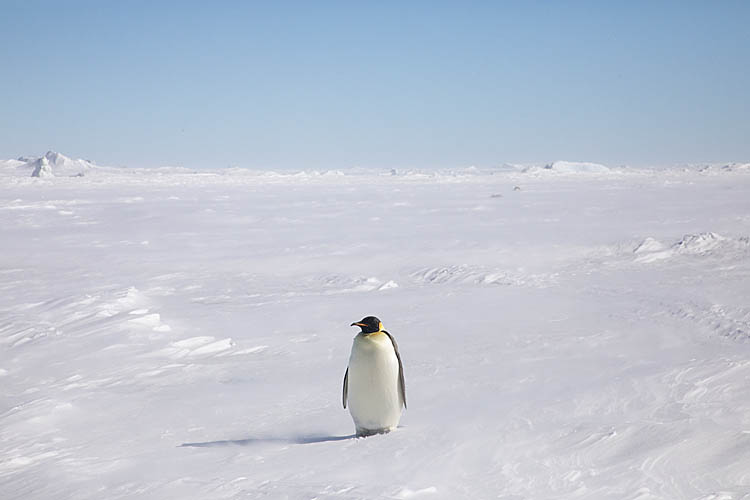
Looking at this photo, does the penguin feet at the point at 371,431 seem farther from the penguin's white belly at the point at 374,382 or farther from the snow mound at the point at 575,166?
the snow mound at the point at 575,166

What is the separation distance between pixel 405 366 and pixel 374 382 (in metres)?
1.89

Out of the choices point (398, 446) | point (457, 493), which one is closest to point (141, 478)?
point (398, 446)

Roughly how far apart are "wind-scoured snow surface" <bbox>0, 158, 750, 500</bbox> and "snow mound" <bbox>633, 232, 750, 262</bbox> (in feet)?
→ 0.19

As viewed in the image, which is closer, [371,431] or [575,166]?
[371,431]

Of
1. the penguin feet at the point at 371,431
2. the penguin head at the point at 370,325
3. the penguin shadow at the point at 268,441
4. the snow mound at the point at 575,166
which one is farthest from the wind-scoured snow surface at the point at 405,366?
the snow mound at the point at 575,166

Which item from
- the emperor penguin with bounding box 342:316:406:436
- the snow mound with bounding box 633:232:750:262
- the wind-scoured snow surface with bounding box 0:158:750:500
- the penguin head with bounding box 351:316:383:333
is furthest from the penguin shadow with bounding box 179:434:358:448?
the snow mound with bounding box 633:232:750:262

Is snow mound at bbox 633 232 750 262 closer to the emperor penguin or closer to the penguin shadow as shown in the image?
the emperor penguin

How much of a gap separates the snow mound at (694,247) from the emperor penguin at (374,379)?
8.02 metres

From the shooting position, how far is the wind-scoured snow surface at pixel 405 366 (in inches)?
110

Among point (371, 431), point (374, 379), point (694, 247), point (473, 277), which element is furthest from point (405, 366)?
point (694, 247)

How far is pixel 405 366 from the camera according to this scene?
5.24 m

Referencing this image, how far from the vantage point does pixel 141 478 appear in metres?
3.03

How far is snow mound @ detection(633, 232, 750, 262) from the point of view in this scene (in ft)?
33.7

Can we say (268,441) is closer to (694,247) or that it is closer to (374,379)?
(374,379)
